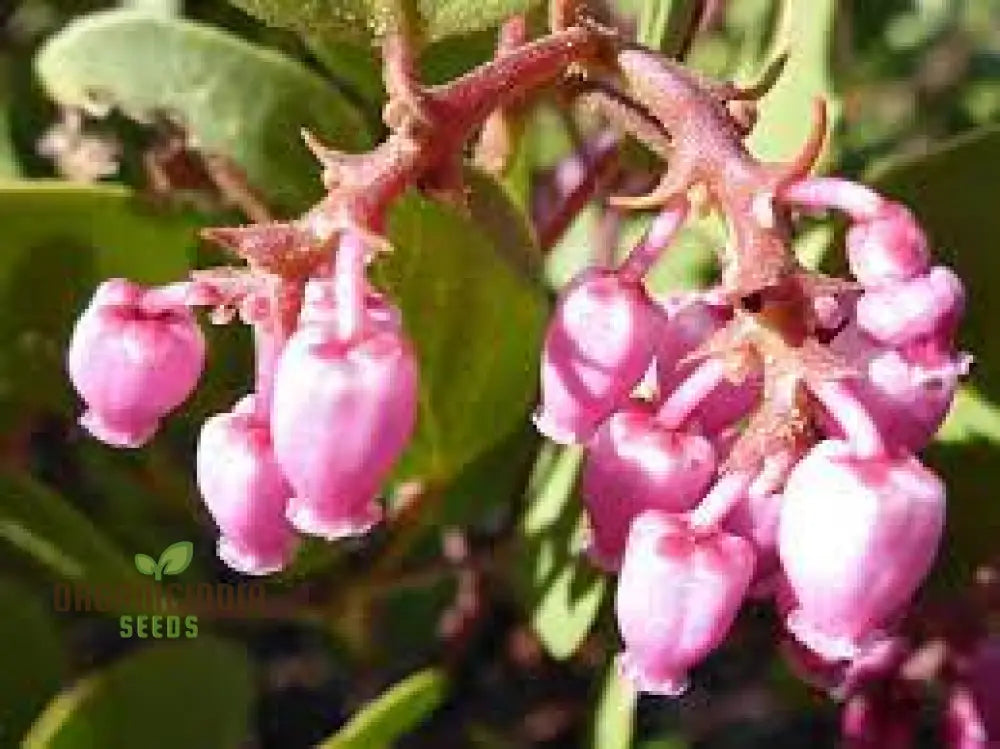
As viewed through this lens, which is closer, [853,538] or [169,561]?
[853,538]

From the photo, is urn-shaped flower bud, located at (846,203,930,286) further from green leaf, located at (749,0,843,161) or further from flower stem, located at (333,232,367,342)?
green leaf, located at (749,0,843,161)

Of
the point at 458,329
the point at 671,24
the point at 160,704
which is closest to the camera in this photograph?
the point at 671,24

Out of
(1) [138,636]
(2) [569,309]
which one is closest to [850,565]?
(2) [569,309]

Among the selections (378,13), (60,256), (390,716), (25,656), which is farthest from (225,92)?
(25,656)

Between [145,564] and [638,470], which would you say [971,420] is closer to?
[638,470]

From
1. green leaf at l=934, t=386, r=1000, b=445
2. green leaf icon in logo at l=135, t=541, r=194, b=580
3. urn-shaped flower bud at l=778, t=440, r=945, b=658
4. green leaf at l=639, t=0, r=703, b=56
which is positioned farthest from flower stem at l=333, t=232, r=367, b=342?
green leaf icon in logo at l=135, t=541, r=194, b=580

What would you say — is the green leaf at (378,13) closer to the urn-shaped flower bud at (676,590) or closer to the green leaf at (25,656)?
the urn-shaped flower bud at (676,590)

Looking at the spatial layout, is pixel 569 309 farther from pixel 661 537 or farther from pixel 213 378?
pixel 213 378
